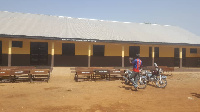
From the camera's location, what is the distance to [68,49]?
15977 millimetres

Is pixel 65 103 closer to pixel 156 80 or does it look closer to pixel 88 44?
pixel 156 80

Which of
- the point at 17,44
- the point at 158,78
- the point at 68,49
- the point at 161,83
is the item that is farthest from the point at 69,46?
the point at 161,83

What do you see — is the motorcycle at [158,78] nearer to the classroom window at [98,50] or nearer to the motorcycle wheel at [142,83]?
the motorcycle wheel at [142,83]

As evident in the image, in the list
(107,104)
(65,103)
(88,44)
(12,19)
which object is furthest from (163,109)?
(12,19)

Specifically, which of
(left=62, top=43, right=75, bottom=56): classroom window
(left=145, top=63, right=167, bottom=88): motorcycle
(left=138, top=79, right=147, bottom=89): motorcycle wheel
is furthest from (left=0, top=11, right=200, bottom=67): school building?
(left=138, top=79, right=147, bottom=89): motorcycle wheel

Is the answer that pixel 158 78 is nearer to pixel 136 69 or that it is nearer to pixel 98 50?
pixel 136 69

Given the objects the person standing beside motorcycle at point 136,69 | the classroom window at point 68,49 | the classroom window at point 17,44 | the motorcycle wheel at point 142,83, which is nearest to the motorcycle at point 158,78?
the motorcycle wheel at point 142,83

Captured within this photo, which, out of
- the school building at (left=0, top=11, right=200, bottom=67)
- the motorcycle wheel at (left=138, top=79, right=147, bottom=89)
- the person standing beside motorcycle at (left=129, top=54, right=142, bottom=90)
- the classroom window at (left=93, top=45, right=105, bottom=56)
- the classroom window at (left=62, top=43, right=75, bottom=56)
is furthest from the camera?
the classroom window at (left=93, top=45, right=105, bottom=56)

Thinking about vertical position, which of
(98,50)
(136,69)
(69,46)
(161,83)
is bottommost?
(161,83)

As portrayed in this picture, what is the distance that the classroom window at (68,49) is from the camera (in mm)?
15867

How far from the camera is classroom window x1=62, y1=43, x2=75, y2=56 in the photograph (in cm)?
1587

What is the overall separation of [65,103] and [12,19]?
1523cm

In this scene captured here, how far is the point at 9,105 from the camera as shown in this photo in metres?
5.21

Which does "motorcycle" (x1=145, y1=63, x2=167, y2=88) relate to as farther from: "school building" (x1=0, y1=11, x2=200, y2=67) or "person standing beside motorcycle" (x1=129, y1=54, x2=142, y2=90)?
"school building" (x1=0, y1=11, x2=200, y2=67)
